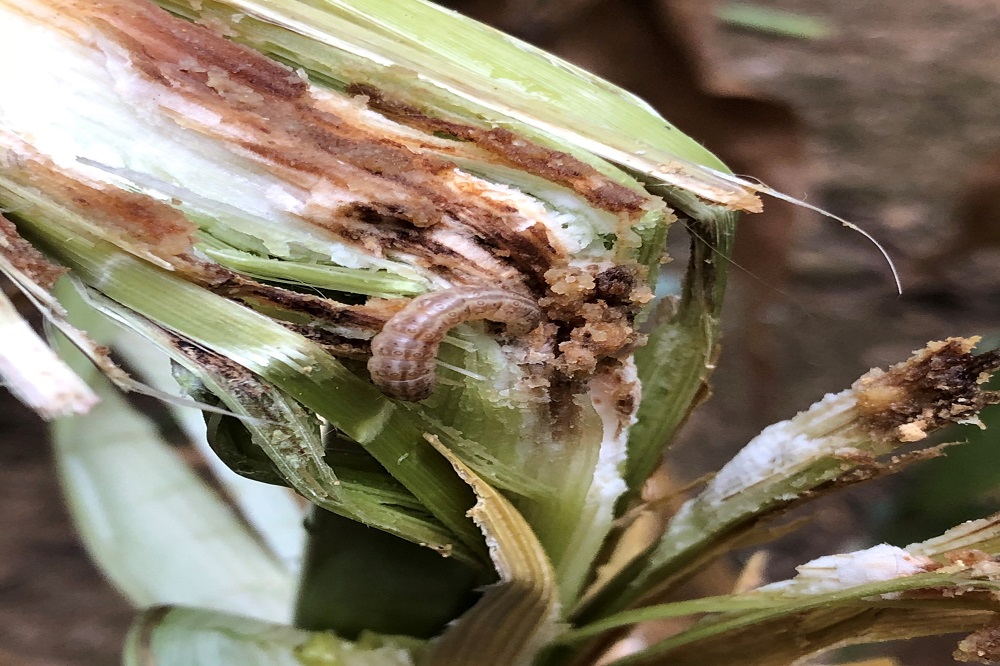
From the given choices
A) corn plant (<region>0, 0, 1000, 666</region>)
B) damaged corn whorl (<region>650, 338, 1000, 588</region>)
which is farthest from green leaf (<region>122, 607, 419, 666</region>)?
damaged corn whorl (<region>650, 338, 1000, 588</region>)

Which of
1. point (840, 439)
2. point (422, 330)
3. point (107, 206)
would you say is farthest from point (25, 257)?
point (840, 439)

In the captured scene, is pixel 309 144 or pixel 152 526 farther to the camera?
pixel 152 526

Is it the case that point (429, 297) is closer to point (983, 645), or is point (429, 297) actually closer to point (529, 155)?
point (529, 155)

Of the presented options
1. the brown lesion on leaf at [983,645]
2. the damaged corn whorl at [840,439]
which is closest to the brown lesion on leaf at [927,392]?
the damaged corn whorl at [840,439]

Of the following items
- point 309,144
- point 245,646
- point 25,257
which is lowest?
point 245,646

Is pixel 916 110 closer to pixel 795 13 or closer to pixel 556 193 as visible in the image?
pixel 795 13

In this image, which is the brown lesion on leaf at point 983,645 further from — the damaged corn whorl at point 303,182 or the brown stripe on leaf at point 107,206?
the brown stripe on leaf at point 107,206
